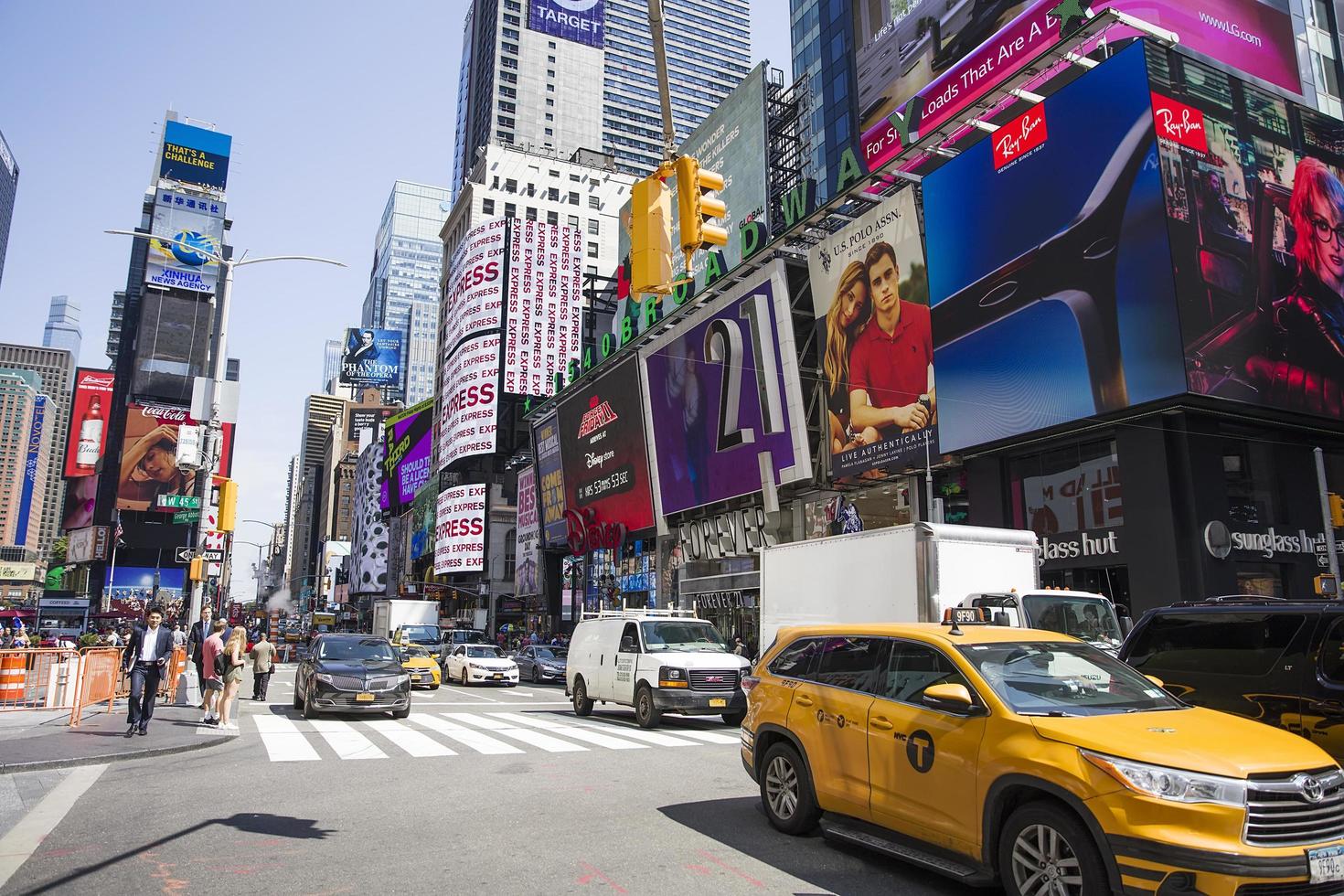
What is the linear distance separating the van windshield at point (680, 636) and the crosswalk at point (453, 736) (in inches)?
57.0

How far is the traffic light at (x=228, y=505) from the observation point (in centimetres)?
1888

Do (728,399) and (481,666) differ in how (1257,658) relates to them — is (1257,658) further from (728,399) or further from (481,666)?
(728,399)

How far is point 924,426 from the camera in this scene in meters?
29.4

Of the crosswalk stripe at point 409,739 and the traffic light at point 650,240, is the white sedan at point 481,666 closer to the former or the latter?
the crosswalk stripe at point 409,739

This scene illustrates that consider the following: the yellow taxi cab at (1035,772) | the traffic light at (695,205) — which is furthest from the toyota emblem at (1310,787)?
the traffic light at (695,205)

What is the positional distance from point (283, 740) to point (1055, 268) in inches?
864

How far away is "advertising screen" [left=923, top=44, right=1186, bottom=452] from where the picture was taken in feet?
73.7

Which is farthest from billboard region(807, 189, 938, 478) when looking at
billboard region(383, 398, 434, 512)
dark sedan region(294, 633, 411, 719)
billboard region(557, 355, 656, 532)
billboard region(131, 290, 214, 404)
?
billboard region(131, 290, 214, 404)

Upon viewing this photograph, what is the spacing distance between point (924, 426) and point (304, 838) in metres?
25.1

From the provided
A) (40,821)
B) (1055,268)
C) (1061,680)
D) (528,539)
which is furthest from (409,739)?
(528,539)

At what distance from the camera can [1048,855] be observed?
5055 millimetres

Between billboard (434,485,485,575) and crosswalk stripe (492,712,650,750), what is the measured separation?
202ft

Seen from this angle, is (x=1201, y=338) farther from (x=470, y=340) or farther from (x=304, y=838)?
(x=470, y=340)

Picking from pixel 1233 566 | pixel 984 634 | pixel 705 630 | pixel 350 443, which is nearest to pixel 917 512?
pixel 1233 566
